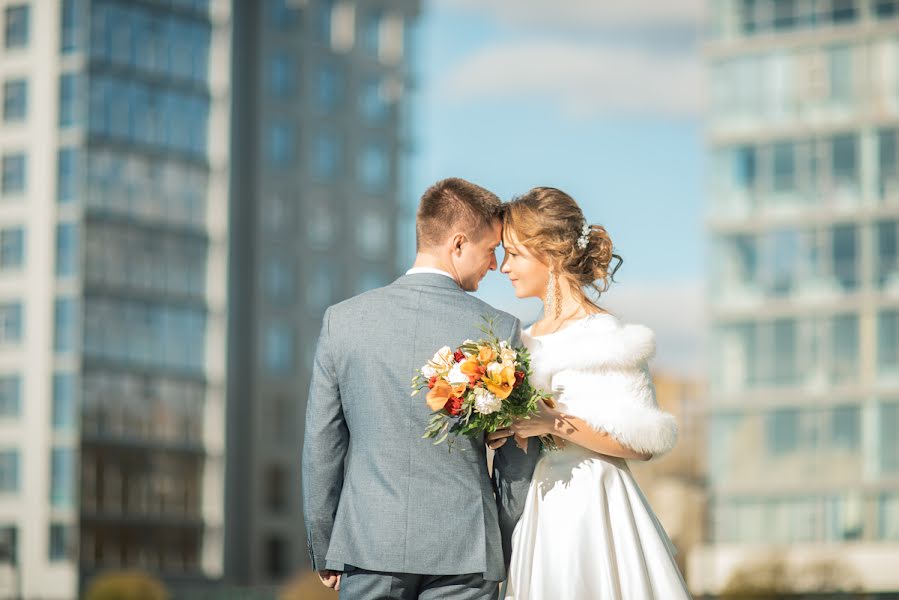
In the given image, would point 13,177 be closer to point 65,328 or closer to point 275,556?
point 65,328

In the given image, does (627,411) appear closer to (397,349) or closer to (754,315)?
(397,349)

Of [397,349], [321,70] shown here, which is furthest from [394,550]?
[321,70]

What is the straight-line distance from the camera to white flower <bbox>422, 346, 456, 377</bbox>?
18.6 feet

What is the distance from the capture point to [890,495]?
155 ft

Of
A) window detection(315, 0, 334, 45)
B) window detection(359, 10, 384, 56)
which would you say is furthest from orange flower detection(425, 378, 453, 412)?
window detection(359, 10, 384, 56)

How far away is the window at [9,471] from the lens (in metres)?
63.6

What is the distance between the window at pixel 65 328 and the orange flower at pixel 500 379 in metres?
60.7

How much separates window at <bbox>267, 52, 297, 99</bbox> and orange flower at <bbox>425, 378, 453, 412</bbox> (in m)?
71.5

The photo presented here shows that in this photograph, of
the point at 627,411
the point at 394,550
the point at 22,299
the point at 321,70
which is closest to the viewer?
the point at 394,550

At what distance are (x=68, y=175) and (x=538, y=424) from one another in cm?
6184

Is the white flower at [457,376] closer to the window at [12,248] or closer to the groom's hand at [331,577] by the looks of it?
the groom's hand at [331,577]

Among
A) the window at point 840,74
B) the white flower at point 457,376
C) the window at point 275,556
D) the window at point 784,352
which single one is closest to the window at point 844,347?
the window at point 784,352

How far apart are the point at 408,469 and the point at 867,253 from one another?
1765 inches

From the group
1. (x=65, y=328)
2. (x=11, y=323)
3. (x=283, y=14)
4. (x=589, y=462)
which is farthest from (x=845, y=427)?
(x=589, y=462)
